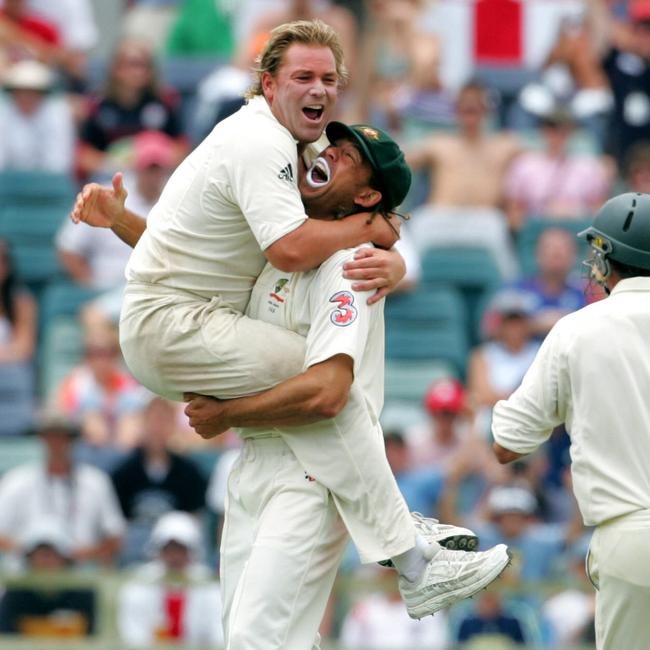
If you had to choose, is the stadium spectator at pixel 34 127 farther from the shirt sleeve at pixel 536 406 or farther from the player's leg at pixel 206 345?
the shirt sleeve at pixel 536 406

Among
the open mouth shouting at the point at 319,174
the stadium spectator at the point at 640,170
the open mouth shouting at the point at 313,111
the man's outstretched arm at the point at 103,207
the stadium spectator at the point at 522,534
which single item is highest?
the open mouth shouting at the point at 313,111

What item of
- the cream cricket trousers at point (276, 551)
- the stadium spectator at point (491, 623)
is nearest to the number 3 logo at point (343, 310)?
the cream cricket trousers at point (276, 551)

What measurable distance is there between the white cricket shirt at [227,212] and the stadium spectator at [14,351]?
599 centimetres

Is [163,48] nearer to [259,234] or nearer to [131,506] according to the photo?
[131,506]

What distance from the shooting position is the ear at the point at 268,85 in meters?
6.97

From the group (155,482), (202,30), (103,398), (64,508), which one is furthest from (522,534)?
(202,30)

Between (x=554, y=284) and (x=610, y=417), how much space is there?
6488mm

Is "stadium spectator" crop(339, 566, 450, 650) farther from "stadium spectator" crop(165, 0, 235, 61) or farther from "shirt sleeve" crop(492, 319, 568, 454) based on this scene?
"stadium spectator" crop(165, 0, 235, 61)

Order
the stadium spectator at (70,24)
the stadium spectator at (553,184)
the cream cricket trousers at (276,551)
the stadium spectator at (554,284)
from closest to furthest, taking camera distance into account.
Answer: the cream cricket trousers at (276,551) < the stadium spectator at (554,284) < the stadium spectator at (553,184) < the stadium spectator at (70,24)

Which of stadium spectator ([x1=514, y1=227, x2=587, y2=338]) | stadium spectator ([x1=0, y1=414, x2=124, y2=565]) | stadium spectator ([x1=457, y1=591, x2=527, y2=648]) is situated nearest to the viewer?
stadium spectator ([x1=457, y1=591, x2=527, y2=648])

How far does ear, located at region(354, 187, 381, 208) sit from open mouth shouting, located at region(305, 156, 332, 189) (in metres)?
0.13

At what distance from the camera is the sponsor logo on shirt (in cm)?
668

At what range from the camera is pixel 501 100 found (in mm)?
16359

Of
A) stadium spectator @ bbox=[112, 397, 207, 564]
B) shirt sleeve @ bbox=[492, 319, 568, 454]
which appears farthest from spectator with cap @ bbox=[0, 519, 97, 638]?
shirt sleeve @ bbox=[492, 319, 568, 454]
